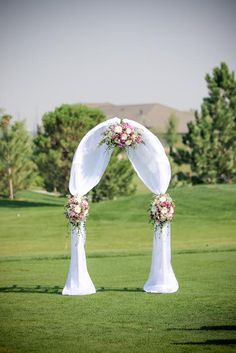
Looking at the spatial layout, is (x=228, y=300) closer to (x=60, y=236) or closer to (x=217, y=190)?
(x=60, y=236)

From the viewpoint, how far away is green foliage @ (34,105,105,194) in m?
53.3

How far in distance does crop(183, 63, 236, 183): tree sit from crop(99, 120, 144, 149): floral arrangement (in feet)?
126

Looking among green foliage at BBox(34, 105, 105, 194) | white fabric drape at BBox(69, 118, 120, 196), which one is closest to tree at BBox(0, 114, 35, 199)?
green foliage at BBox(34, 105, 105, 194)

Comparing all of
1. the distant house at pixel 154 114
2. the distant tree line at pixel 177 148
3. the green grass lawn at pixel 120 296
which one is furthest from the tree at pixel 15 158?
the distant house at pixel 154 114

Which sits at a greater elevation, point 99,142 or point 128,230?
point 99,142

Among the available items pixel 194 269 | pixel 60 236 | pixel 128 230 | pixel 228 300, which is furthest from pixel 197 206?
pixel 228 300

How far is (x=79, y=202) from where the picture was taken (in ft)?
55.3

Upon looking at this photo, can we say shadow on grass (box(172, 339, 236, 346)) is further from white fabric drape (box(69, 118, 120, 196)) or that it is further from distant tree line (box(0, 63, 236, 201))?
distant tree line (box(0, 63, 236, 201))

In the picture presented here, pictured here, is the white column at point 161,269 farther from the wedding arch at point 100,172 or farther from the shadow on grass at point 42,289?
the shadow on grass at point 42,289

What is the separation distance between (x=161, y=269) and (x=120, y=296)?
1517 millimetres

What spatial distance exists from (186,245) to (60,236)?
7.76 metres

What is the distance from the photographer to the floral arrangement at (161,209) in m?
16.8

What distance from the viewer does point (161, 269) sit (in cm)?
1667

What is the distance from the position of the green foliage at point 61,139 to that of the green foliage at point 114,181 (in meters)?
2.86
